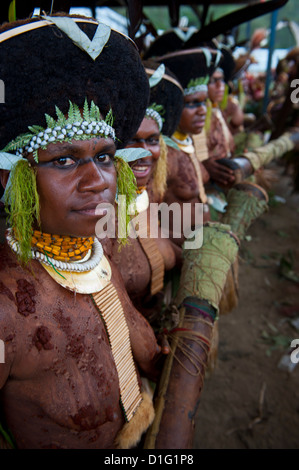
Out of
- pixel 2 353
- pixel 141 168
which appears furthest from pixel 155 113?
pixel 2 353

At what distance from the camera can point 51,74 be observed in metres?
0.99

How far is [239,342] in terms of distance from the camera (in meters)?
3.69

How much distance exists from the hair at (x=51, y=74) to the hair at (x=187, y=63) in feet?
5.93

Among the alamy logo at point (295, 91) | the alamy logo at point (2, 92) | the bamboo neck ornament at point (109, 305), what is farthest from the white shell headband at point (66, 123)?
the alamy logo at point (295, 91)

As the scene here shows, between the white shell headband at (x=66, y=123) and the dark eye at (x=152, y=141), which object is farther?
the dark eye at (x=152, y=141)

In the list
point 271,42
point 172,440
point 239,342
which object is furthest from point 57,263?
point 271,42

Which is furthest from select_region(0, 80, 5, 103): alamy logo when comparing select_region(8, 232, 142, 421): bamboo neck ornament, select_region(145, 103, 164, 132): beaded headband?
select_region(145, 103, 164, 132): beaded headband

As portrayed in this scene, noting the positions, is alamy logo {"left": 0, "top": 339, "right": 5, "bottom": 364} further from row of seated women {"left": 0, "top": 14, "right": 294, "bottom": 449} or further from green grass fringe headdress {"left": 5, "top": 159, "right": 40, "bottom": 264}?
green grass fringe headdress {"left": 5, "top": 159, "right": 40, "bottom": 264}

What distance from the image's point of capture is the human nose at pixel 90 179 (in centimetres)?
105

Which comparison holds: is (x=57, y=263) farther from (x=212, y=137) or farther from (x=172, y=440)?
(x=212, y=137)

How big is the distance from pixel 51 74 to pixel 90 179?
1.07ft

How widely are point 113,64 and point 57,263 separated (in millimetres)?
689

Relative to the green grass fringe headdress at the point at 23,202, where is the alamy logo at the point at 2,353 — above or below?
below

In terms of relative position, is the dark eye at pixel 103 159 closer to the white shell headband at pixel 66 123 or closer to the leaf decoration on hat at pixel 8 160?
the white shell headband at pixel 66 123
